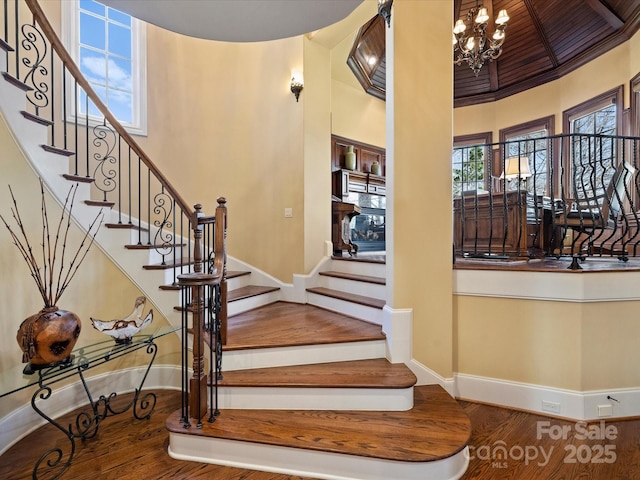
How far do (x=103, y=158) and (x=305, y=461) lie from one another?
3643 mm

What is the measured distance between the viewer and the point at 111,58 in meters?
3.81

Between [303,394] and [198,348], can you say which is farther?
[303,394]

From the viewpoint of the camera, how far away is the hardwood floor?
1734 millimetres

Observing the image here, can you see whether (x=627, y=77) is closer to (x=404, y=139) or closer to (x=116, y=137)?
(x=404, y=139)

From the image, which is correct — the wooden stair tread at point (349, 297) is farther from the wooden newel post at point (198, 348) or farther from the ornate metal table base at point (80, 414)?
the ornate metal table base at point (80, 414)

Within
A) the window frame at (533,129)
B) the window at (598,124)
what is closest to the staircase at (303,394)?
the window at (598,124)

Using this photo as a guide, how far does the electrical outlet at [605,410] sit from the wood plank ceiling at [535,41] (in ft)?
15.3

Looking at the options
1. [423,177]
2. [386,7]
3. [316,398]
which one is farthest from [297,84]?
[316,398]

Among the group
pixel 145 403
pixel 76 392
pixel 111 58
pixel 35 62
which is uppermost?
pixel 111 58

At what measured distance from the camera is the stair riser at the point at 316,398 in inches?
78.2

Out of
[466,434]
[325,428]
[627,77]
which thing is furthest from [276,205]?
[627,77]

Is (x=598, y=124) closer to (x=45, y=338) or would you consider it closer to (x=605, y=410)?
(x=605, y=410)

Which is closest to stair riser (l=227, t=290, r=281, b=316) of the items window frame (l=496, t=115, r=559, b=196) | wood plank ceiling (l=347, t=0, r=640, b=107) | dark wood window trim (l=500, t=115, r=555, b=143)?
wood plank ceiling (l=347, t=0, r=640, b=107)

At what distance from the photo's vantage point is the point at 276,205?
12.0ft
